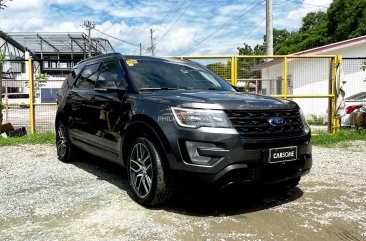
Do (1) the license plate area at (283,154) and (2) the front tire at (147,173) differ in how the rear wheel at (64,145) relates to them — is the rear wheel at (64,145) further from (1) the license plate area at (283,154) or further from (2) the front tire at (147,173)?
(1) the license plate area at (283,154)

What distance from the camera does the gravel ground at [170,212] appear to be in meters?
3.50

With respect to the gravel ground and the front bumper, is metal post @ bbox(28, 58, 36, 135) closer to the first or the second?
the gravel ground

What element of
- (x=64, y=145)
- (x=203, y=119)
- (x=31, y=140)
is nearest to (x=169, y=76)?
(x=203, y=119)

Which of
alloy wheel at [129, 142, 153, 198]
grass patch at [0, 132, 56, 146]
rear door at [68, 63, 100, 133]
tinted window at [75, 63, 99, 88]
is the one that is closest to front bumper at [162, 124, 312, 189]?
alloy wheel at [129, 142, 153, 198]

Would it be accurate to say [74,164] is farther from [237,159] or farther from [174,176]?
[237,159]

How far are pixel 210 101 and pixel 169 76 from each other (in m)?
1.30

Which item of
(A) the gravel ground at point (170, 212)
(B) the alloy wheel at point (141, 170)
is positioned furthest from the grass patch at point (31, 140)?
(B) the alloy wheel at point (141, 170)

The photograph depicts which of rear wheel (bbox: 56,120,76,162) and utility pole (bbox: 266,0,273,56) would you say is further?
utility pole (bbox: 266,0,273,56)

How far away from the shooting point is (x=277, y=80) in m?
10.8

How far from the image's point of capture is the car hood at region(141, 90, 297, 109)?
12.5 feet

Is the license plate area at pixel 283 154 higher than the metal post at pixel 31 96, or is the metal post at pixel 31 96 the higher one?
the metal post at pixel 31 96

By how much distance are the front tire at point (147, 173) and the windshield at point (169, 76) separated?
2.67 ft

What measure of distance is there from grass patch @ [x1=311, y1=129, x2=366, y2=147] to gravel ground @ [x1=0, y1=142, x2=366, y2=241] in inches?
126

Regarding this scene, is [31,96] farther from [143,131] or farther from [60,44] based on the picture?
[60,44]
